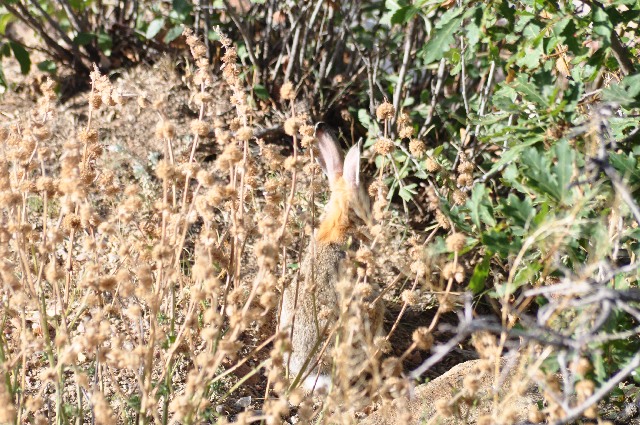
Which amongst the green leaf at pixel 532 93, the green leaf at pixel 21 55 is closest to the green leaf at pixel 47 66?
the green leaf at pixel 21 55

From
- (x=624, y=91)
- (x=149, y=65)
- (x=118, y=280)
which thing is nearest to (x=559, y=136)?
(x=624, y=91)

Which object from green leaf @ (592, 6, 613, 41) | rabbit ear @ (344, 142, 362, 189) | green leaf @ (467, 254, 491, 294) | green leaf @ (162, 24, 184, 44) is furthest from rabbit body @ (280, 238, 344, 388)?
green leaf @ (162, 24, 184, 44)

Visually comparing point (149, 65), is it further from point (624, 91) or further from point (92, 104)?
point (624, 91)

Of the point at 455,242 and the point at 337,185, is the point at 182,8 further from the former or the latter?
the point at 455,242

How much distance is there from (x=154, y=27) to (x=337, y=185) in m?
1.93

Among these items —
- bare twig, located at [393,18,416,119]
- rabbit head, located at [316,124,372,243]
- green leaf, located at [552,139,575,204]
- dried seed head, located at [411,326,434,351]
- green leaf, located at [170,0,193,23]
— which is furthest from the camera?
green leaf, located at [170,0,193,23]

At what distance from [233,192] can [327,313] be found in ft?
2.26

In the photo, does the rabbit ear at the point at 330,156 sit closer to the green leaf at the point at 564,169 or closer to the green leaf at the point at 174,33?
the green leaf at the point at 174,33

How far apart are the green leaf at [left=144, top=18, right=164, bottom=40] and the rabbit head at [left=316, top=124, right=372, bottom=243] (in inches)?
56.8

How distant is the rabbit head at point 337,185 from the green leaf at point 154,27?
144 centimetres

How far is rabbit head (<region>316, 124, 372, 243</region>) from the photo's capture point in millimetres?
4301

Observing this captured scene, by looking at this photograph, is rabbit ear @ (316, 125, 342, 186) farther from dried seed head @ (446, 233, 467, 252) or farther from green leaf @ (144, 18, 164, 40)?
dried seed head @ (446, 233, 467, 252)

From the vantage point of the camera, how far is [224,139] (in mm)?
2627

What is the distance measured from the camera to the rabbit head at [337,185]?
4.30 metres
